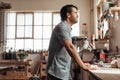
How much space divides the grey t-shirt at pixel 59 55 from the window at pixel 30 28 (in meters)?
5.36

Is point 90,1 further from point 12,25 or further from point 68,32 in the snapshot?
point 68,32

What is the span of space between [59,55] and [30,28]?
5.54 metres

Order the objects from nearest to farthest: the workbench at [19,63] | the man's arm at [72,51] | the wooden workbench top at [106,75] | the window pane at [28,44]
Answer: the wooden workbench top at [106,75], the man's arm at [72,51], the workbench at [19,63], the window pane at [28,44]

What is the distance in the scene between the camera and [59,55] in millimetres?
2111

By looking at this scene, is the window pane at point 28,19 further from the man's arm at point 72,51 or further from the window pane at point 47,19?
the man's arm at point 72,51

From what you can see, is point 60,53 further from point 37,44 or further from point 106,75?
point 37,44

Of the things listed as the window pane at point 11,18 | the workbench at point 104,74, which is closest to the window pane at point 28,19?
the window pane at point 11,18

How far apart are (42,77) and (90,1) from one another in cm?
282

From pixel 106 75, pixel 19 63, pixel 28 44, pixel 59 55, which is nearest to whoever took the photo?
pixel 106 75

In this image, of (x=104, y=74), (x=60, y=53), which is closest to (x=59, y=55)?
(x=60, y=53)

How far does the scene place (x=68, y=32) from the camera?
211cm

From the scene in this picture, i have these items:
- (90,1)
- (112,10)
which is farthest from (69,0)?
(112,10)

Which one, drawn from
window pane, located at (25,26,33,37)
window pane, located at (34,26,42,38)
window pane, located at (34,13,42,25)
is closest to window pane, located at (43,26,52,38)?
window pane, located at (34,26,42,38)

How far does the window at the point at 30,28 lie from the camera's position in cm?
750
